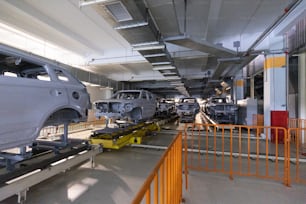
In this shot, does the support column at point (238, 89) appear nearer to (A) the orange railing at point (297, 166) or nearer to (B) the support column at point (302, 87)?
(B) the support column at point (302, 87)

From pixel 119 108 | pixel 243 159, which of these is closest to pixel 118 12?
pixel 119 108

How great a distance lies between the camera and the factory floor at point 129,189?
252 cm

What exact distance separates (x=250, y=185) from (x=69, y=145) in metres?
3.49

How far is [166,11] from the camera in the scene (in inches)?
175

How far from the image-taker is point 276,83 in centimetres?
626

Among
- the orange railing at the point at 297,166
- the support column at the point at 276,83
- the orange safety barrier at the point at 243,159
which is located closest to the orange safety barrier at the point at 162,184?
the orange safety barrier at the point at 243,159

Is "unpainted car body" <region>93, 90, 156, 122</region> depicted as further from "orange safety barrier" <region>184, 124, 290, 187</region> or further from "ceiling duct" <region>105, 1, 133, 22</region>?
"ceiling duct" <region>105, 1, 133, 22</region>

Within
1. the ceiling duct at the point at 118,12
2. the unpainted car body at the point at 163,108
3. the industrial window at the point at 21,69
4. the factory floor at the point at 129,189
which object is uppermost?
the ceiling duct at the point at 118,12

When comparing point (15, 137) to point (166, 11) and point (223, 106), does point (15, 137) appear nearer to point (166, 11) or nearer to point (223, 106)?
point (166, 11)

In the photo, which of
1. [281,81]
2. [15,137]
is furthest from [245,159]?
[15,137]

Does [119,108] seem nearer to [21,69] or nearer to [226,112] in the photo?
[21,69]

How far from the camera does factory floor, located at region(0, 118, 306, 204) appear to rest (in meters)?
2.52

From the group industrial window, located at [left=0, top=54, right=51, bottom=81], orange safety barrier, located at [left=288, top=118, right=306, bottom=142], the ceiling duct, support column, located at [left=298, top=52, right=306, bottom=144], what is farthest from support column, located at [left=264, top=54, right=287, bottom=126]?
industrial window, located at [left=0, top=54, right=51, bottom=81]

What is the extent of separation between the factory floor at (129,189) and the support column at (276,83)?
4128 millimetres
